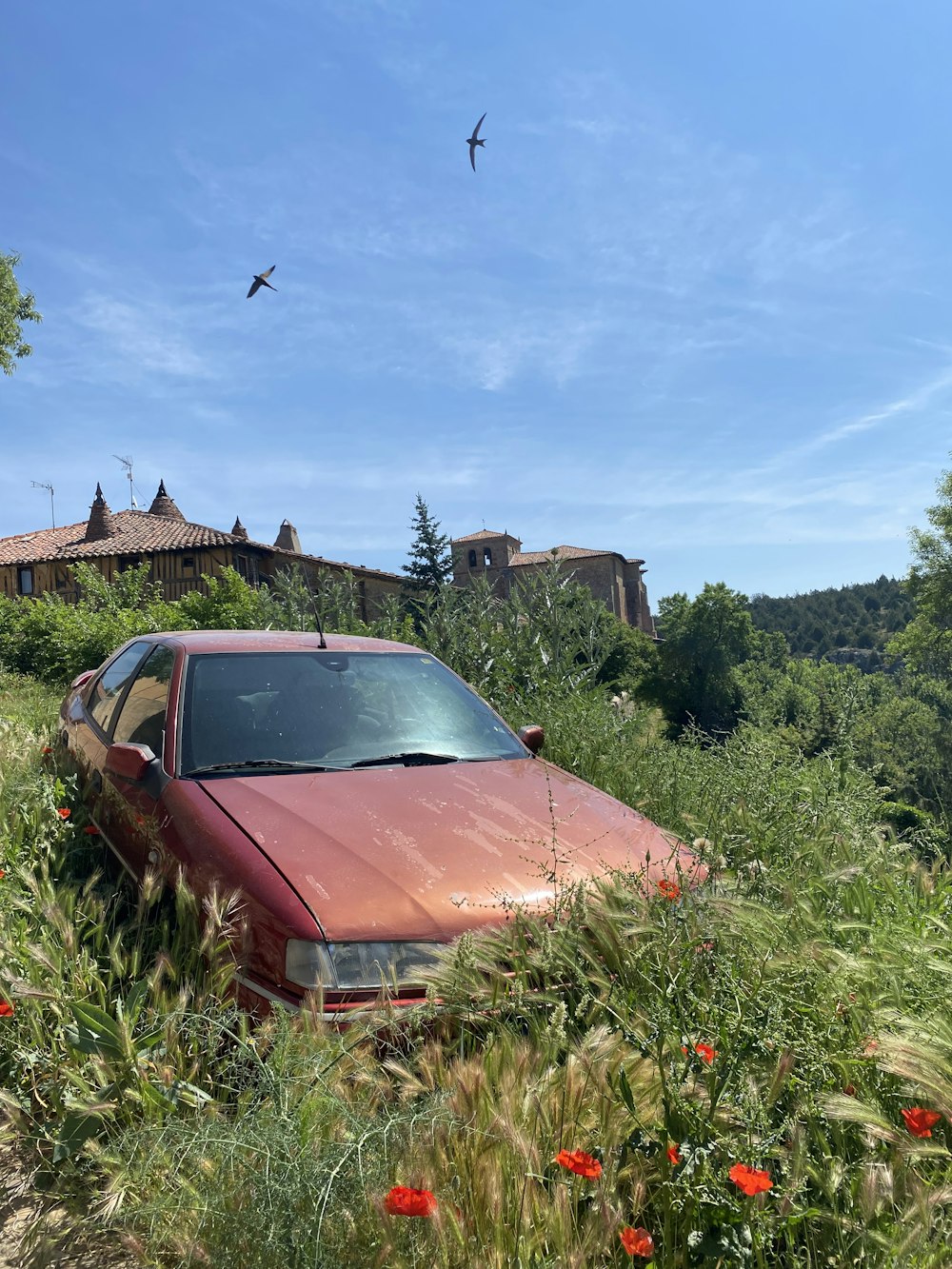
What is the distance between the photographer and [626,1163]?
1.83 metres

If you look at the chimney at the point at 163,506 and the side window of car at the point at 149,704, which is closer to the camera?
the side window of car at the point at 149,704

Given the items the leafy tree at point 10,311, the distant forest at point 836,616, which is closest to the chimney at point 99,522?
the leafy tree at point 10,311

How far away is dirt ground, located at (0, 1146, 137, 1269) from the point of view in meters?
1.95

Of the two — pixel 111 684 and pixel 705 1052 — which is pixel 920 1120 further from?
pixel 111 684

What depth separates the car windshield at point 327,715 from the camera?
3.72 metres

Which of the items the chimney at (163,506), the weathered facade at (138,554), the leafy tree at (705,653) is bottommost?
the leafy tree at (705,653)

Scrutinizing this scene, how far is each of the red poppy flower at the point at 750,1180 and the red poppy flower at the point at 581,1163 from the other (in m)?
0.24

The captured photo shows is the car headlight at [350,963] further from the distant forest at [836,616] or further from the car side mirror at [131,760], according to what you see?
the distant forest at [836,616]

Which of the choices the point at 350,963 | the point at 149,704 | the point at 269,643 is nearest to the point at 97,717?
the point at 149,704

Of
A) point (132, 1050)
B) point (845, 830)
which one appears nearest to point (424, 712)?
point (845, 830)

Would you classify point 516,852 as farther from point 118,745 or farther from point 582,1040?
point 118,745

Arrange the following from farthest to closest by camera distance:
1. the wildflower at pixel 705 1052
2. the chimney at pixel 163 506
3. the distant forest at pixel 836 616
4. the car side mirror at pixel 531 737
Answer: the distant forest at pixel 836 616
the chimney at pixel 163 506
the car side mirror at pixel 531 737
the wildflower at pixel 705 1052

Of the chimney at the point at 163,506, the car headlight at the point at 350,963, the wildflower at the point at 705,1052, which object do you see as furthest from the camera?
the chimney at the point at 163,506

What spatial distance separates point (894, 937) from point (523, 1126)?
1.24 m
